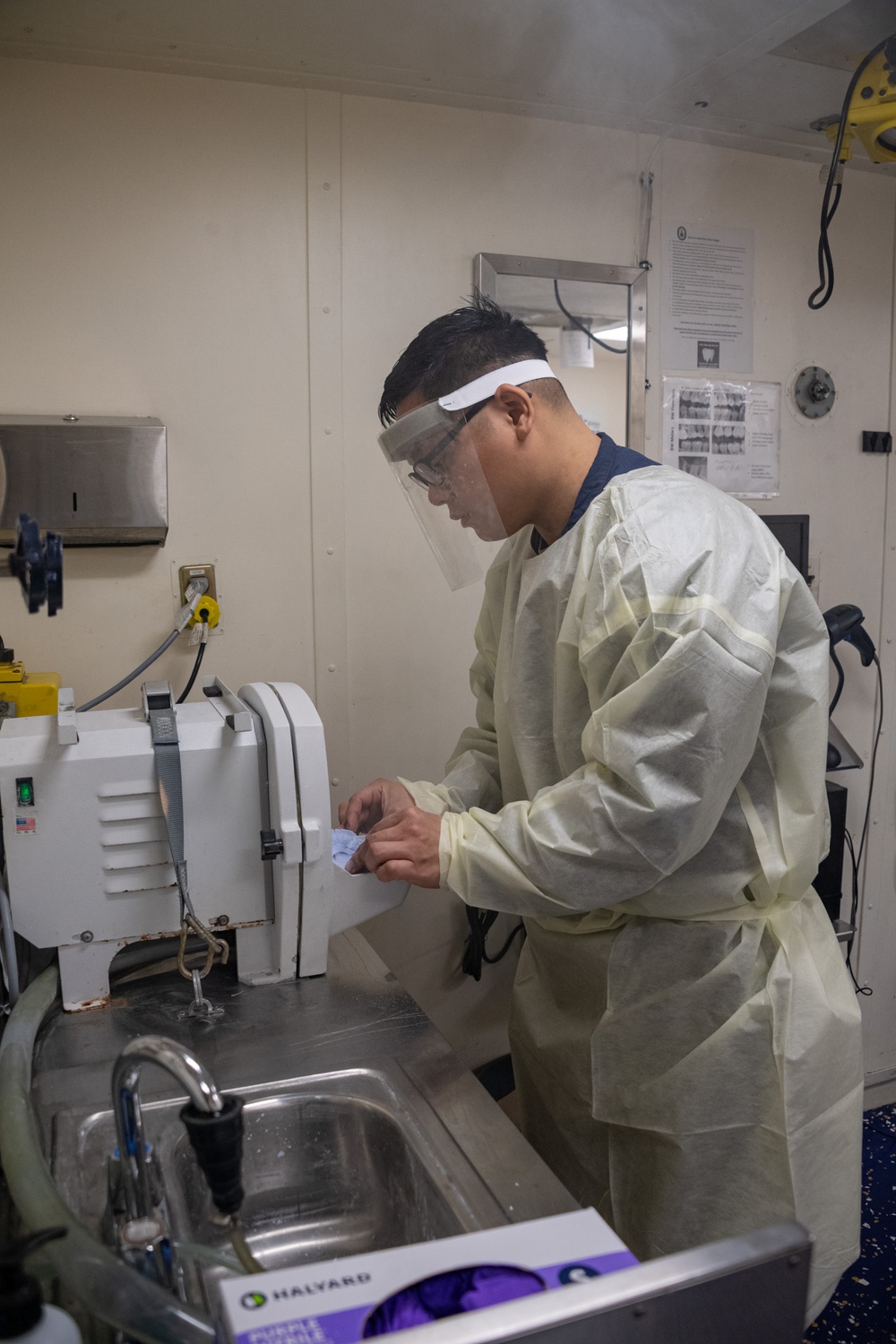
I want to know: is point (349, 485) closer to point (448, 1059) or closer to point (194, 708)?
point (194, 708)

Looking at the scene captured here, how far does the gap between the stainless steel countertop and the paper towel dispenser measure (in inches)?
34.2

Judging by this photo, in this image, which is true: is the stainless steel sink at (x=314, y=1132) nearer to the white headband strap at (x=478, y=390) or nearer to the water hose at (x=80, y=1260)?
the water hose at (x=80, y=1260)

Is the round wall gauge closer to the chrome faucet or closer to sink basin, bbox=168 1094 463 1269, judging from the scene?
sink basin, bbox=168 1094 463 1269

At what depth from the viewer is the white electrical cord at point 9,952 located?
1261 mm

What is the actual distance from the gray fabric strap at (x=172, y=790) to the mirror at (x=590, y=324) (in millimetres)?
1289

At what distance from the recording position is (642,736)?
1208mm

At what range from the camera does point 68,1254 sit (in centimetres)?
77

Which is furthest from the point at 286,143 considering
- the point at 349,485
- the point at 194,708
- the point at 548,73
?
the point at 194,708

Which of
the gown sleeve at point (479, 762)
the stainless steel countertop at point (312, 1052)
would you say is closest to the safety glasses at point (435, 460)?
the gown sleeve at point (479, 762)

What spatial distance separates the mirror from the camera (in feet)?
7.14

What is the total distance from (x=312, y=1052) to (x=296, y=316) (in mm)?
1434

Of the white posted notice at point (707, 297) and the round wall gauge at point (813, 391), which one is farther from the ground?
the white posted notice at point (707, 297)

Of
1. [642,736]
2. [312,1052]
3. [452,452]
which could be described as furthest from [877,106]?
[312,1052]

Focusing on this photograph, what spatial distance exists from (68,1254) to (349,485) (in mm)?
1571
